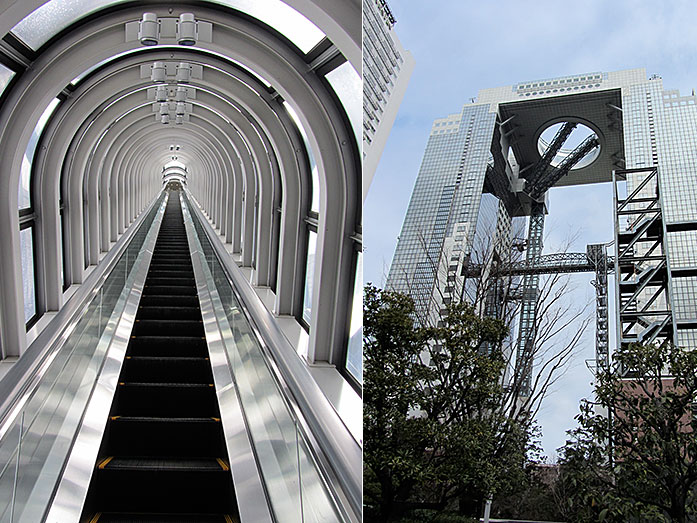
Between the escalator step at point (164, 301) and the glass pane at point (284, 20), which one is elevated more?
the glass pane at point (284, 20)

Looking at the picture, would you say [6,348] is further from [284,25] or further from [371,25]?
[371,25]

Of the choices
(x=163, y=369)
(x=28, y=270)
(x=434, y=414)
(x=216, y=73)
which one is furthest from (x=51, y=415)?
(x=28, y=270)

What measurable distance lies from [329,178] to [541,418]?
244 cm

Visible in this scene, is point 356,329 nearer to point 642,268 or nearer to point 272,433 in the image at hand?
point 642,268

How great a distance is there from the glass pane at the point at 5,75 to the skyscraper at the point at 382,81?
111 inches

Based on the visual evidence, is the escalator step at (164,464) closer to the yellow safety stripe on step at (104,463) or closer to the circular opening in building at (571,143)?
the yellow safety stripe on step at (104,463)

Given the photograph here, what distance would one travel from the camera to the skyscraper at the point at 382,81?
5508 millimetres

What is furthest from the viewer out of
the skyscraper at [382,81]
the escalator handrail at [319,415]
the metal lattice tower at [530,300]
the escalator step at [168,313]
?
the escalator step at [168,313]

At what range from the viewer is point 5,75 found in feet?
17.6

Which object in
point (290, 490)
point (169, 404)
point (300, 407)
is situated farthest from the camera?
point (169, 404)

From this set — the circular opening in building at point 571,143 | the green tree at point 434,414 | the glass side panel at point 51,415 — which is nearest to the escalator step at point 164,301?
the glass side panel at point 51,415

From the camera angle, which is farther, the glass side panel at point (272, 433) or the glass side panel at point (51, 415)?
the glass side panel at point (51, 415)

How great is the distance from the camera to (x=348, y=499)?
182 cm

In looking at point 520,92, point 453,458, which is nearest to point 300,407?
point 453,458
